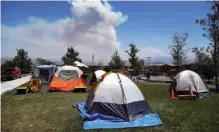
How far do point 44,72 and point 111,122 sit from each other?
16.0 meters

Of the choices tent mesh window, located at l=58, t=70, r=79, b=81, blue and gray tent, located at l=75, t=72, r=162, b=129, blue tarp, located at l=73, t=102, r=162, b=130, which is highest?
tent mesh window, located at l=58, t=70, r=79, b=81

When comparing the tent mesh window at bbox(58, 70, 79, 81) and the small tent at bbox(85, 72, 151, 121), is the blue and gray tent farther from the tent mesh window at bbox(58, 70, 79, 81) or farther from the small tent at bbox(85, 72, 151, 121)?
the tent mesh window at bbox(58, 70, 79, 81)

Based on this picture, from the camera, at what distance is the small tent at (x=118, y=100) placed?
823 centimetres

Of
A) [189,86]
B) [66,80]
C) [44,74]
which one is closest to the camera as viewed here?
[189,86]

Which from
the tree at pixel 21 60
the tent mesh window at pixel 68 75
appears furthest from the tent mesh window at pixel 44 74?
the tree at pixel 21 60

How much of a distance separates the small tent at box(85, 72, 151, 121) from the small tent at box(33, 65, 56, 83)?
46.0ft

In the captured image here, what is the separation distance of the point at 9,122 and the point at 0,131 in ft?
3.25

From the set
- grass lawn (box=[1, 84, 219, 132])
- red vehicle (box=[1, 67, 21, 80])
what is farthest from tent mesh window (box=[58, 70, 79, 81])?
red vehicle (box=[1, 67, 21, 80])

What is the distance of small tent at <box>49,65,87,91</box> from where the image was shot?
52.2ft

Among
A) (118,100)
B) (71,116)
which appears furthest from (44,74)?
(118,100)

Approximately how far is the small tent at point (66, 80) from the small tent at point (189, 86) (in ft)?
21.4

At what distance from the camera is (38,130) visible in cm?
690

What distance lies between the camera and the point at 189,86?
13195 millimetres

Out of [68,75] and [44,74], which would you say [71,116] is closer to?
[68,75]
